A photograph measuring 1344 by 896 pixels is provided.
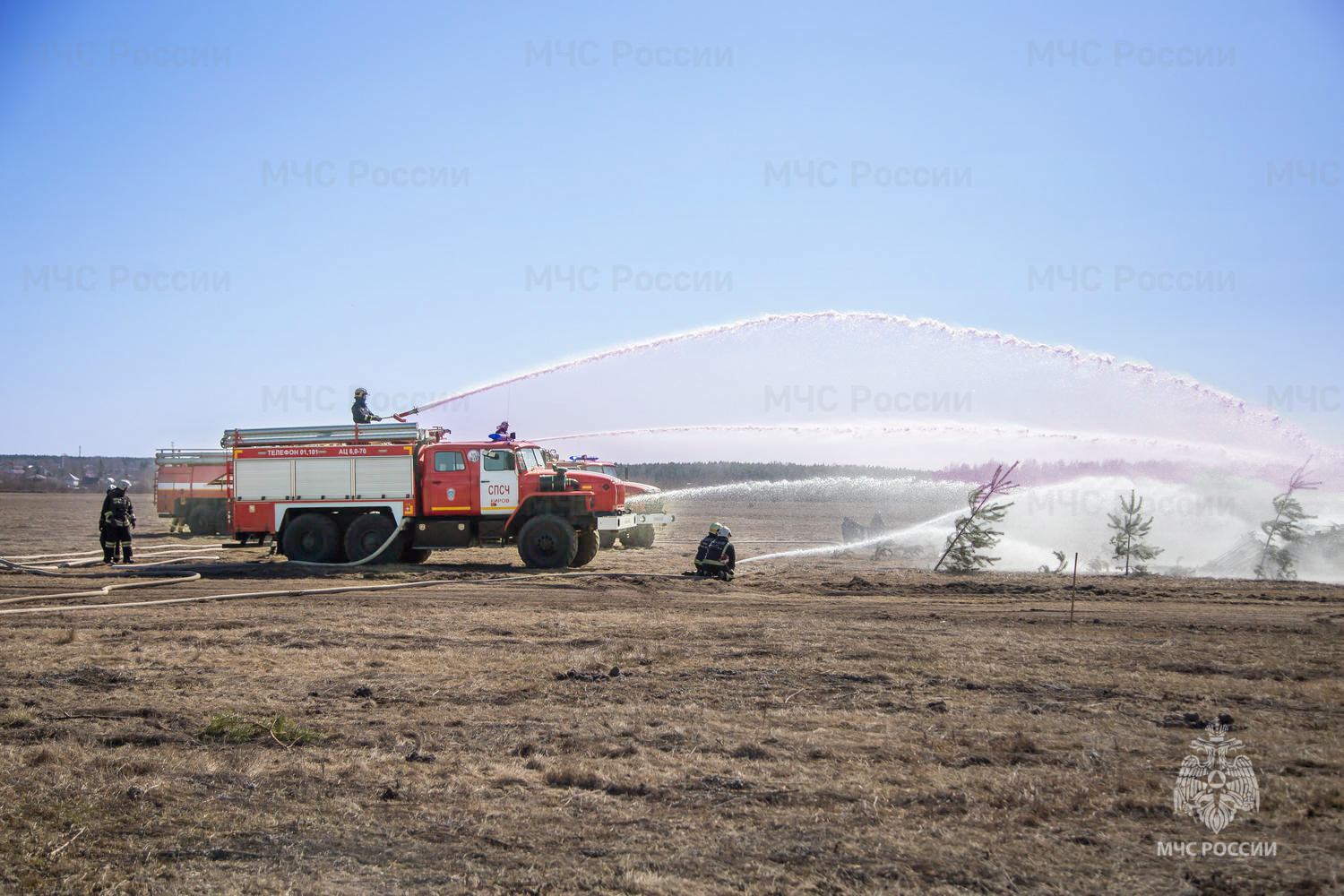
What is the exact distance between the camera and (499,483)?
19.4 m

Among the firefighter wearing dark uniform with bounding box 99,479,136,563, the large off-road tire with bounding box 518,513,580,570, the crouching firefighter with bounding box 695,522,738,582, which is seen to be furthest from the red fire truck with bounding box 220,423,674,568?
the crouching firefighter with bounding box 695,522,738,582

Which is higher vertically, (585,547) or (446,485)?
(446,485)

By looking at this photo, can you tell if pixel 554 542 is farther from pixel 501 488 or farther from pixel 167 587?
pixel 167 587

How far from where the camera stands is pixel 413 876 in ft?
14.8

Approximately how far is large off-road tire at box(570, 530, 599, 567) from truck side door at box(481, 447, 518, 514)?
1710 millimetres

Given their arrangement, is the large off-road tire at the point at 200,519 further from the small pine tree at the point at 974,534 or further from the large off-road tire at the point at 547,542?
the small pine tree at the point at 974,534

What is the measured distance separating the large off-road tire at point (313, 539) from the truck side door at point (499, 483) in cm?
379

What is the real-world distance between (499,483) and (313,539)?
4.73 m

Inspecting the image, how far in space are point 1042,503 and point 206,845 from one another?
25.8m

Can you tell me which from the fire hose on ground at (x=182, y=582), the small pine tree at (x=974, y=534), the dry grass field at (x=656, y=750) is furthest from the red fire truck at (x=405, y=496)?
the small pine tree at (x=974, y=534)

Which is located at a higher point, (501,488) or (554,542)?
(501,488)

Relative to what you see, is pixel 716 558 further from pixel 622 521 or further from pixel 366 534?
pixel 366 534

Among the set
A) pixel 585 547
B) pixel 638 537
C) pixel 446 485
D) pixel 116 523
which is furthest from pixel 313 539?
pixel 638 537

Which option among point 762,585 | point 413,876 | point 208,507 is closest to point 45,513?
point 208,507
